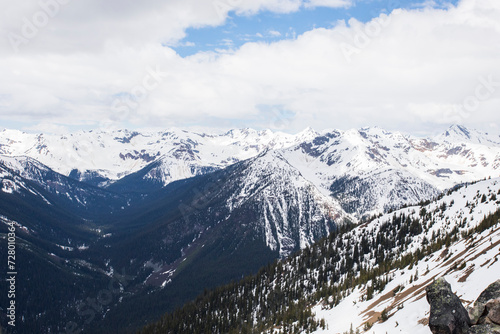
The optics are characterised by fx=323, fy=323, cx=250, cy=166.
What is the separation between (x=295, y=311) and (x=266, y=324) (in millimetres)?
15850

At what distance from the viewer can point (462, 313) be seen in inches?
913

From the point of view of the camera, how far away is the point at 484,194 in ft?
333

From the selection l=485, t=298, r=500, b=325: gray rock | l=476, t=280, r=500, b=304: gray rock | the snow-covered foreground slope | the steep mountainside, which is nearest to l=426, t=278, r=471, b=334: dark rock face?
l=476, t=280, r=500, b=304: gray rock

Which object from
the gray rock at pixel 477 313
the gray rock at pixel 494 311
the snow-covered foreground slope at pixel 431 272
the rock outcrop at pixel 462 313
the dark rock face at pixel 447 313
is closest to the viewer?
the gray rock at pixel 494 311

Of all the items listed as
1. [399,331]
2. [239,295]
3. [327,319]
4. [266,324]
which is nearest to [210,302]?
[239,295]

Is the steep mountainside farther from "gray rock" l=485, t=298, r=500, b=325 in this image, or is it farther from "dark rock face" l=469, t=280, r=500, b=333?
"gray rock" l=485, t=298, r=500, b=325

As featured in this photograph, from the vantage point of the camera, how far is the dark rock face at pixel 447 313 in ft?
75.3

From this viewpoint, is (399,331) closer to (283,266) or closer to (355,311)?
(355,311)

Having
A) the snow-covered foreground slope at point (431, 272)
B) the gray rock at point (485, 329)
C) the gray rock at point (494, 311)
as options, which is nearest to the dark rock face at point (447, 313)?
the gray rock at point (485, 329)

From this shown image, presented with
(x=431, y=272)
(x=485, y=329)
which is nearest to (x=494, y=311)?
(x=485, y=329)

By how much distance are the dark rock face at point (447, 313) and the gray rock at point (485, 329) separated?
2.11 ft

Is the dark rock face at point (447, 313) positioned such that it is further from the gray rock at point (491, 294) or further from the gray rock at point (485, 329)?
the gray rock at point (491, 294)

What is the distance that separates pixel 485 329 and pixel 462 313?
93.6 inches

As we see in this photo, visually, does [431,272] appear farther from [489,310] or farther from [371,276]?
[489,310]
